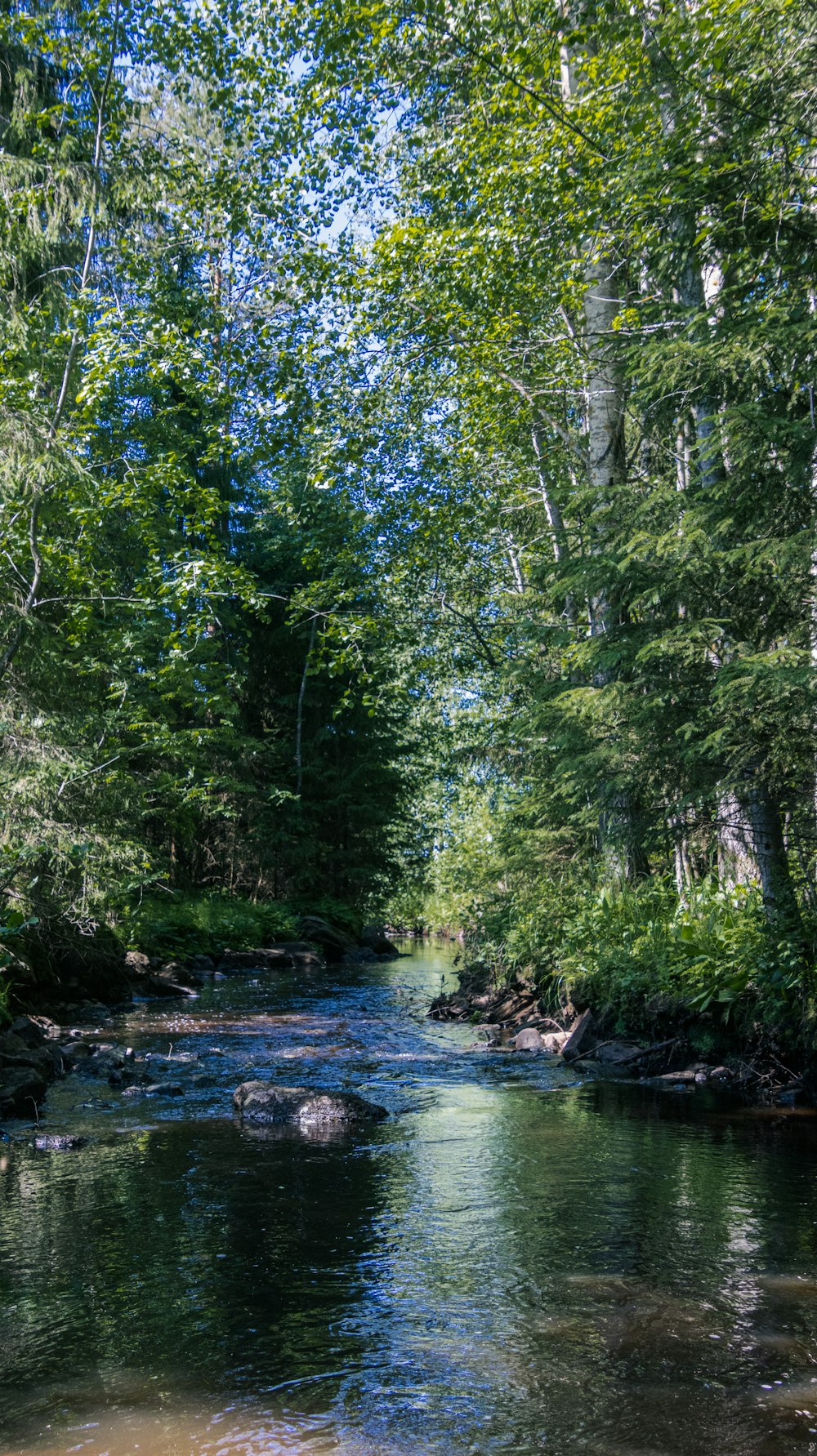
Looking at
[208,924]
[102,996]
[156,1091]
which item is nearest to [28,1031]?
[156,1091]

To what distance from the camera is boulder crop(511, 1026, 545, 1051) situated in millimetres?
10953

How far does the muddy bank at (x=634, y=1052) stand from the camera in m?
8.34

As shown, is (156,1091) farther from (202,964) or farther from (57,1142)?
(202,964)

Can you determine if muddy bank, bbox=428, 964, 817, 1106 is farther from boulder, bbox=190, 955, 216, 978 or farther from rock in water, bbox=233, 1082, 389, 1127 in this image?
boulder, bbox=190, 955, 216, 978

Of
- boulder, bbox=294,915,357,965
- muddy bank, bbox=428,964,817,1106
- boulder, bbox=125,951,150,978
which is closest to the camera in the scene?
muddy bank, bbox=428,964,817,1106

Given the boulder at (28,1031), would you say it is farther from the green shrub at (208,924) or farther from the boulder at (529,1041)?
the green shrub at (208,924)

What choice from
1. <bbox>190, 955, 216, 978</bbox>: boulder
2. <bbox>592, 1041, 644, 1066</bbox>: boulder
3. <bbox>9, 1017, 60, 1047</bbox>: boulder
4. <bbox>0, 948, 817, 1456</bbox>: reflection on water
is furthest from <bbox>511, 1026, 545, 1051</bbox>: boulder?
<bbox>190, 955, 216, 978</bbox>: boulder

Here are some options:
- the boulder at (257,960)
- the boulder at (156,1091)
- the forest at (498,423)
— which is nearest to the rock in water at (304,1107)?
the boulder at (156,1091)

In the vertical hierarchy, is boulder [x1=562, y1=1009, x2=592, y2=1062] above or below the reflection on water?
above

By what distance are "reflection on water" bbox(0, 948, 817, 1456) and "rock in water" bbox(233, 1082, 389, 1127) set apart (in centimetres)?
22

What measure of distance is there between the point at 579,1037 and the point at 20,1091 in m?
5.39

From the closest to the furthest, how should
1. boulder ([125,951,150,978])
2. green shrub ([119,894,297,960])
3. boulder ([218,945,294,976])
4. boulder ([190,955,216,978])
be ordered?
boulder ([125,951,150,978]), green shrub ([119,894,297,960]), boulder ([190,955,216,978]), boulder ([218,945,294,976])

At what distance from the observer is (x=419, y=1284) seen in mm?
4520

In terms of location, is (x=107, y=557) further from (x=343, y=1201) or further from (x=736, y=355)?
(x=343, y=1201)
